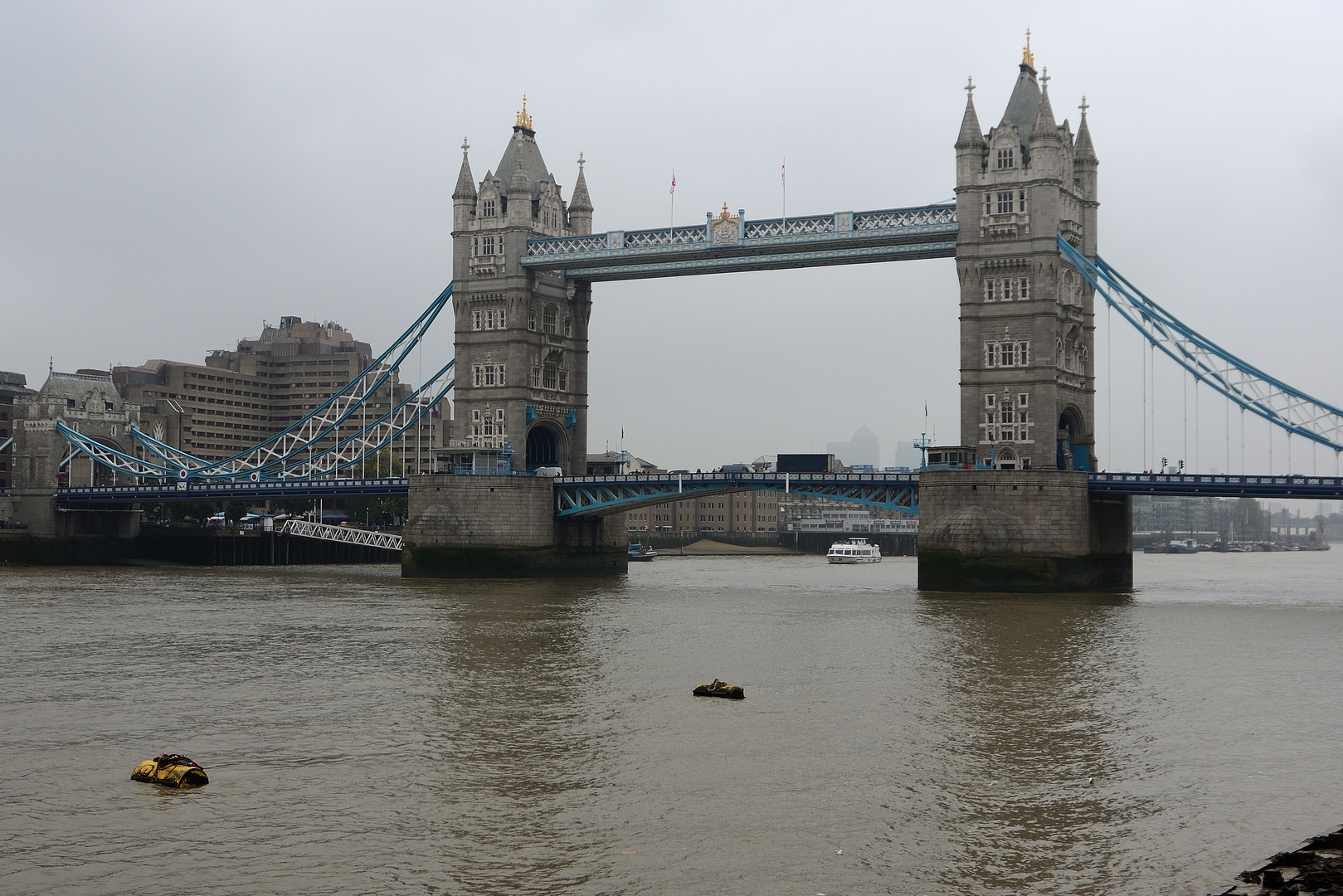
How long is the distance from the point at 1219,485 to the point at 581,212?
42.1 m

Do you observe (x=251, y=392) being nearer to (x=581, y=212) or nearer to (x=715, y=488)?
(x=581, y=212)

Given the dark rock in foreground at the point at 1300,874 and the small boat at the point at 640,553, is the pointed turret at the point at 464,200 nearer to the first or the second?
the small boat at the point at 640,553

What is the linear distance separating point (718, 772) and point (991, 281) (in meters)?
51.5

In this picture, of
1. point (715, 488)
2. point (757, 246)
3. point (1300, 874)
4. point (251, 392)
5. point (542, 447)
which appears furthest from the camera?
point (251, 392)

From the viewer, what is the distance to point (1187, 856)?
1845cm

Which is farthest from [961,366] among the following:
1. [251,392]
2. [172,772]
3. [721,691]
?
[251,392]

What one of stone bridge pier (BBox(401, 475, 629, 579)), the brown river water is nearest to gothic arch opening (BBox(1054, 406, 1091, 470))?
the brown river water

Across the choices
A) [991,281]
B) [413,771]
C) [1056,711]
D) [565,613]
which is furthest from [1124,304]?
[413,771]

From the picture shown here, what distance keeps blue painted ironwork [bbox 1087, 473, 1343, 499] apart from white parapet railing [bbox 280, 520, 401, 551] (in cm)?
5273

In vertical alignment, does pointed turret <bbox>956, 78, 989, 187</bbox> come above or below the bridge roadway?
above

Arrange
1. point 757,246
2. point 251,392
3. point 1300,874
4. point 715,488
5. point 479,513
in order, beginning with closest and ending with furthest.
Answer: point 1300,874 → point 757,246 → point 715,488 → point 479,513 → point 251,392

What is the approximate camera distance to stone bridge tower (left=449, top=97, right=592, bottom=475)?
271 feet

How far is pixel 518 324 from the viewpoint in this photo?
8238 cm

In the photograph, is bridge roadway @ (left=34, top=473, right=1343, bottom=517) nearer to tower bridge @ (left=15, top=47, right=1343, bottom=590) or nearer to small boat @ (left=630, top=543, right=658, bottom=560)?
tower bridge @ (left=15, top=47, right=1343, bottom=590)
